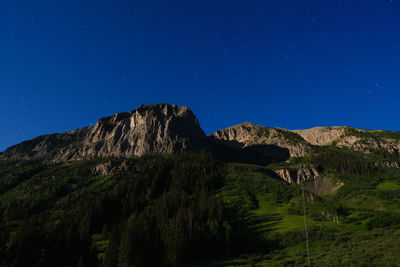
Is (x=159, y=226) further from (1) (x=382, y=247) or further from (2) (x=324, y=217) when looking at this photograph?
(2) (x=324, y=217)

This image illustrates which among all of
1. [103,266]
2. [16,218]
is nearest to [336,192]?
[103,266]

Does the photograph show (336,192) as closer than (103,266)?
No

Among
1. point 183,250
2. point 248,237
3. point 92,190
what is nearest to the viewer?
point 183,250

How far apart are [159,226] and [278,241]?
4309cm

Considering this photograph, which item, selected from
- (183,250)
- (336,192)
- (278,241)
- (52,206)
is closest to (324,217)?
(278,241)

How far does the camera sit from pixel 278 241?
79188mm

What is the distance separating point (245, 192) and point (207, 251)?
281ft

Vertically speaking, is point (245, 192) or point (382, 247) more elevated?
point (245, 192)

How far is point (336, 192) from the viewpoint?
616 ft

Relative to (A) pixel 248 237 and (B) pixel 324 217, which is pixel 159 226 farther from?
(B) pixel 324 217

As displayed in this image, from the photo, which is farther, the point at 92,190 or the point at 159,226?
the point at 92,190

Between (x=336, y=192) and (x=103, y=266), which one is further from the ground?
(x=336, y=192)

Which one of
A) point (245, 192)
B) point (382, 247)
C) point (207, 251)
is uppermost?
point (245, 192)

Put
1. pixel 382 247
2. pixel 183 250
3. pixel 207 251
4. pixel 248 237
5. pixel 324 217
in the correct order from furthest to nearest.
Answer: pixel 324 217 < pixel 248 237 < pixel 207 251 < pixel 183 250 < pixel 382 247
